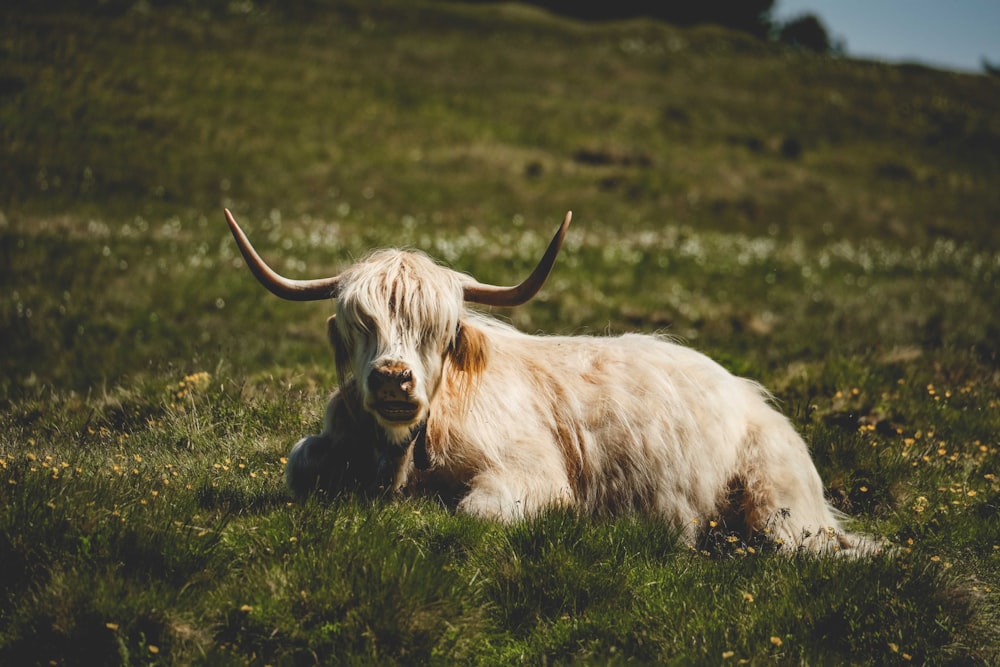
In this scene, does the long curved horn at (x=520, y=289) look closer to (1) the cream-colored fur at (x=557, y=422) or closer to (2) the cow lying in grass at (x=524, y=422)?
(2) the cow lying in grass at (x=524, y=422)

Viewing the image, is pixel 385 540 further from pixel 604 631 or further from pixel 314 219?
pixel 314 219

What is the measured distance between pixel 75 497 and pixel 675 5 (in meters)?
88.6

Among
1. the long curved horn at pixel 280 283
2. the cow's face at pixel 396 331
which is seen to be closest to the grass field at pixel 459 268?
the cow's face at pixel 396 331

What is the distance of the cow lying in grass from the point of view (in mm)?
5023

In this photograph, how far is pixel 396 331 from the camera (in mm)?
4930

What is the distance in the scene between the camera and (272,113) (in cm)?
2928

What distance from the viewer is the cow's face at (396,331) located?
4.65 meters

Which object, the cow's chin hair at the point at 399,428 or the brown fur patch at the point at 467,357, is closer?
the cow's chin hair at the point at 399,428

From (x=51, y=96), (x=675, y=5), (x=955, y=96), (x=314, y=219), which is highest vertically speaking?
(x=675, y=5)

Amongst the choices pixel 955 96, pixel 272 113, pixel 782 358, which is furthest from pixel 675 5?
pixel 782 358

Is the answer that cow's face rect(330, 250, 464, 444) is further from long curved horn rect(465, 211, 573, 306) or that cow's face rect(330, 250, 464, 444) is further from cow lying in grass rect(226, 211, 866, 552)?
long curved horn rect(465, 211, 573, 306)

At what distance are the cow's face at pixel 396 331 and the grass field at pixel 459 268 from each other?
0.63 meters

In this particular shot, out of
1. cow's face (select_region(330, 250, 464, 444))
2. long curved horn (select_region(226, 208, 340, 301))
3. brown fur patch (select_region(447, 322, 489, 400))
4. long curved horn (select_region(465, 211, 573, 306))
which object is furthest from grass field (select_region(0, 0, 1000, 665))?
long curved horn (select_region(465, 211, 573, 306))

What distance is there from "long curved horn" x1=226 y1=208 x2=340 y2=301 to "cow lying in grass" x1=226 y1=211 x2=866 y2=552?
0.01 metres
